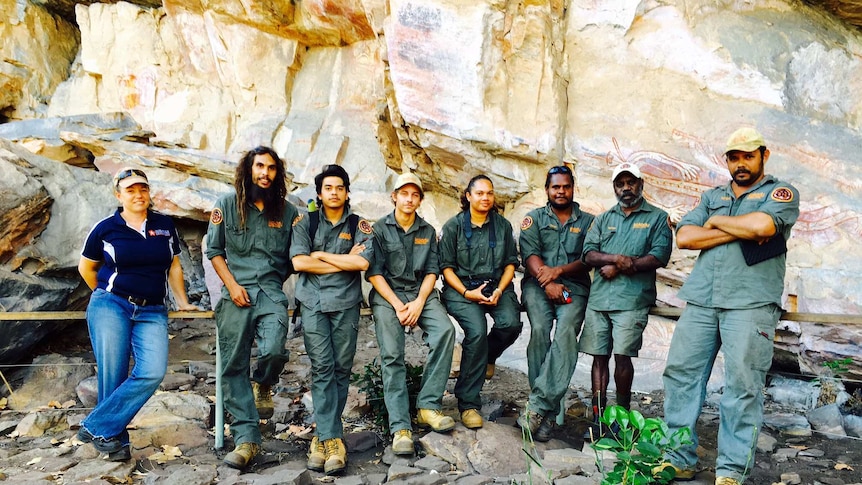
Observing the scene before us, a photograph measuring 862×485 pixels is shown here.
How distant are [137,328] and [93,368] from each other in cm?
337

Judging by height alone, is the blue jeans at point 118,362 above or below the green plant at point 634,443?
below

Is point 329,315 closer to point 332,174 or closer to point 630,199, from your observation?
point 332,174

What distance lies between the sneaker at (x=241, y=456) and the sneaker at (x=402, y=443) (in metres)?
0.94

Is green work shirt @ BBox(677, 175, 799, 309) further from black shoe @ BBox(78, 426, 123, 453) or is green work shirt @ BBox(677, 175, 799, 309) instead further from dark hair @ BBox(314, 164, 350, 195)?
black shoe @ BBox(78, 426, 123, 453)

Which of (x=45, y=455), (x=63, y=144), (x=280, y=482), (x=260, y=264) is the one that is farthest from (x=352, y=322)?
(x=63, y=144)

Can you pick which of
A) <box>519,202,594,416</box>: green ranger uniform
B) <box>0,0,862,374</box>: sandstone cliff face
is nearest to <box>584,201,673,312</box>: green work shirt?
<box>519,202,594,416</box>: green ranger uniform

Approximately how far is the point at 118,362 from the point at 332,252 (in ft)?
4.96

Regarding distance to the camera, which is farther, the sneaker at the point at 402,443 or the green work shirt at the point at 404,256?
→ the green work shirt at the point at 404,256

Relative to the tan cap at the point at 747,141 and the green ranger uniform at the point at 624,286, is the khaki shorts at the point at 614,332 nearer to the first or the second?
the green ranger uniform at the point at 624,286

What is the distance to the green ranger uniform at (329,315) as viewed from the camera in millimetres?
4250

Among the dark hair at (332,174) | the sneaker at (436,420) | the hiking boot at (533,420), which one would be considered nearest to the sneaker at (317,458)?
the sneaker at (436,420)

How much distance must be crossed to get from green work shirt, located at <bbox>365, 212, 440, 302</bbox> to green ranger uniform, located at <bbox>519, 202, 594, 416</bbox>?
79cm

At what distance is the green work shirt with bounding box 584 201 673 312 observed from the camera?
4.44m

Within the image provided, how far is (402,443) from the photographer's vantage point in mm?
4203
